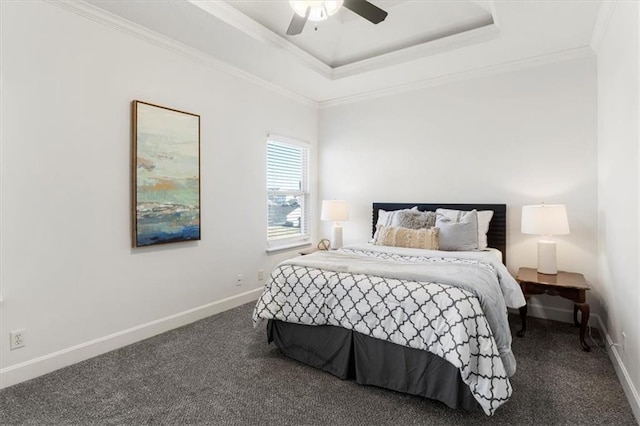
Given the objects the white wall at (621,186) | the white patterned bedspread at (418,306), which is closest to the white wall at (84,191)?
the white patterned bedspread at (418,306)

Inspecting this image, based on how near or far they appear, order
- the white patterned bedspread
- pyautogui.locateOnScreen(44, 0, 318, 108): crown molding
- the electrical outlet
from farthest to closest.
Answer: pyautogui.locateOnScreen(44, 0, 318, 108): crown molding, the electrical outlet, the white patterned bedspread

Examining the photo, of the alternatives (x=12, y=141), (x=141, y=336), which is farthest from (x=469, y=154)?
(x=12, y=141)

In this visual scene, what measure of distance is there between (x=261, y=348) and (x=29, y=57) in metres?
2.63

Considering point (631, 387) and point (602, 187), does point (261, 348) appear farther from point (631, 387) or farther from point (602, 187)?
point (602, 187)

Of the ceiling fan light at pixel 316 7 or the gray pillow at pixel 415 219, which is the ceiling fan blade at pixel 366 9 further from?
the gray pillow at pixel 415 219

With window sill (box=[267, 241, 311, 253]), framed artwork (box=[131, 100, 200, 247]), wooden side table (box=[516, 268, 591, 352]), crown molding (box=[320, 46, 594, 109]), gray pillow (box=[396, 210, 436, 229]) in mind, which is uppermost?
crown molding (box=[320, 46, 594, 109])

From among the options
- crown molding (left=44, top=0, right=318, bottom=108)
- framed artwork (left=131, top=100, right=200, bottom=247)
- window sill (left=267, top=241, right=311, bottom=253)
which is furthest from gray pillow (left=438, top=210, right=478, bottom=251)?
crown molding (left=44, top=0, right=318, bottom=108)

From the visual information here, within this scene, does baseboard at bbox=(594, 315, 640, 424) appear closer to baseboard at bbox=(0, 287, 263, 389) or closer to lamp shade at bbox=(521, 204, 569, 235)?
lamp shade at bbox=(521, 204, 569, 235)

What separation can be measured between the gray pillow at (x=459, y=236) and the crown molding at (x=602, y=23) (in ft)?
6.10

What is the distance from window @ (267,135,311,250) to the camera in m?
4.32

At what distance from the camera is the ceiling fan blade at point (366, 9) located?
231cm

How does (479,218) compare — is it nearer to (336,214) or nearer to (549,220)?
(549,220)

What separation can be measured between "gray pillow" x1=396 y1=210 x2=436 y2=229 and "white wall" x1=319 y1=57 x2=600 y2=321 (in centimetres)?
42

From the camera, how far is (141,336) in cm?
291
